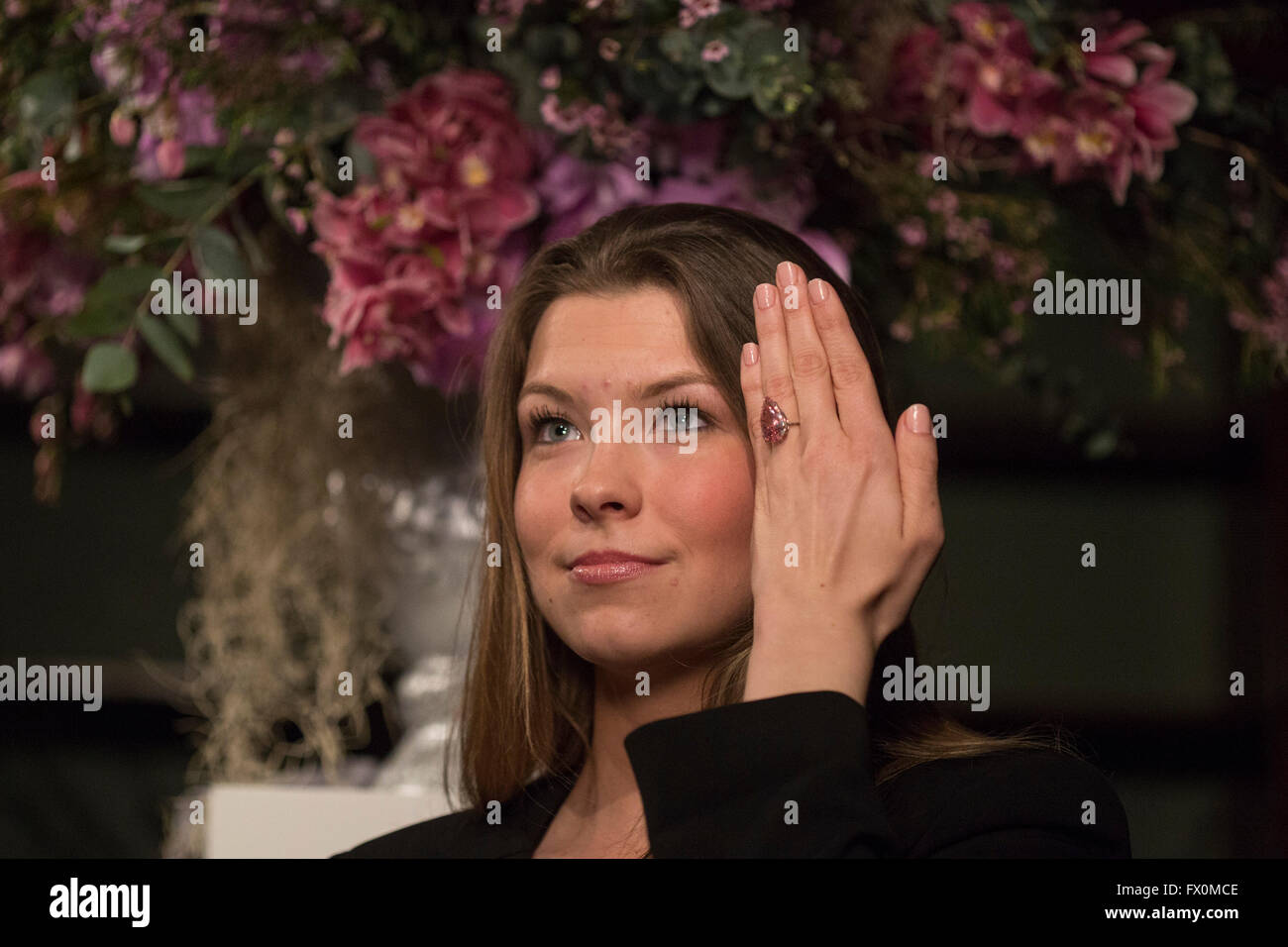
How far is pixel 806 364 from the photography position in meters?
0.91

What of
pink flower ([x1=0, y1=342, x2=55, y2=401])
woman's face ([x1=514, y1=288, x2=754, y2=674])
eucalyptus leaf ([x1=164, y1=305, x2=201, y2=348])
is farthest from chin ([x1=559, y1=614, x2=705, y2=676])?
pink flower ([x1=0, y1=342, x2=55, y2=401])

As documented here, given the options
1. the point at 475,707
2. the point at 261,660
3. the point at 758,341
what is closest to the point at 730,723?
the point at 758,341

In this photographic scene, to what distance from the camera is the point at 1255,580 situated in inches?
88.2

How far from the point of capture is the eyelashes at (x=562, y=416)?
0.98 metres

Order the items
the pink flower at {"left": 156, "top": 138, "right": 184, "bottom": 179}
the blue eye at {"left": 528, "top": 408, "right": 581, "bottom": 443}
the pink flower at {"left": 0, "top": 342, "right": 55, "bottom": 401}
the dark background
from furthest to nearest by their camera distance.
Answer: the dark background → the pink flower at {"left": 0, "top": 342, "right": 55, "bottom": 401} → the pink flower at {"left": 156, "top": 138, "right": 184, "bottom": 179} → the blue eye at {"left": 528, "top": 408, "right": 581, "bottom": 443}

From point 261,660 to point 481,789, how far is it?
0.46 meters

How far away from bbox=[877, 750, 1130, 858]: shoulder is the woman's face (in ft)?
0.60

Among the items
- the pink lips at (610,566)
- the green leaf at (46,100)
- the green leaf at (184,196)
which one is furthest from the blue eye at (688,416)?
the green leaf at (46,100)

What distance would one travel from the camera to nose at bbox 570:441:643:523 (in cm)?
95

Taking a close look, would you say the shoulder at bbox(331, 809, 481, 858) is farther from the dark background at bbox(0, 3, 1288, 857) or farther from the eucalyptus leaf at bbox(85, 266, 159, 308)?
the dark background at bbox(0, 3, 1288, 857)

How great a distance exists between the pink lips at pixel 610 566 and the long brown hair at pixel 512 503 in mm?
88

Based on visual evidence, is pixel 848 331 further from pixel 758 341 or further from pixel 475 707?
pixel 475 707

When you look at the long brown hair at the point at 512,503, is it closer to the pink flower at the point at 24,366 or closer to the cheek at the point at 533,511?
the cheek at the point at 533,511

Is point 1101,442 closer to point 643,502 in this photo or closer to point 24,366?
point 643,502
